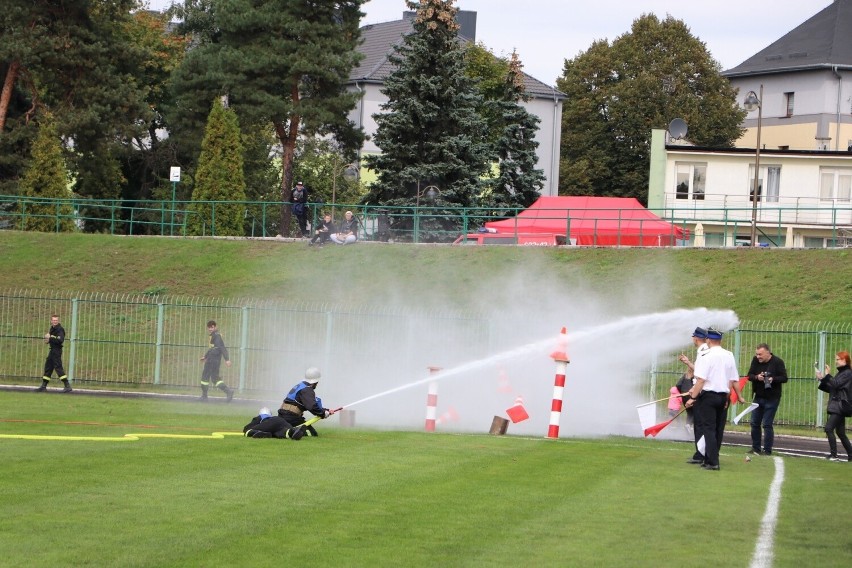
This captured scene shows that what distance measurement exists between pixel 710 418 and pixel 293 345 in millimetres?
19041

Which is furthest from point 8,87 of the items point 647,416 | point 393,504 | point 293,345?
point 393,504

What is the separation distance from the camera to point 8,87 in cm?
5653

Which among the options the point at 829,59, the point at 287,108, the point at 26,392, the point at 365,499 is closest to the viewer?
the point at 365,499

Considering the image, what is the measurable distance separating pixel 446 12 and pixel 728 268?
69.6 feet

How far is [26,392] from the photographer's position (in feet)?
93.1

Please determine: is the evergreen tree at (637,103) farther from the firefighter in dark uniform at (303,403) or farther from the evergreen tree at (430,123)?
the firefighter in dark uniform at (303,403)

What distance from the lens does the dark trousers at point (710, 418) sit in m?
15.2

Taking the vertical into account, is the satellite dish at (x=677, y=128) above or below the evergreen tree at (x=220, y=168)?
above

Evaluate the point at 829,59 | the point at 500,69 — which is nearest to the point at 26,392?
the point at 500,69

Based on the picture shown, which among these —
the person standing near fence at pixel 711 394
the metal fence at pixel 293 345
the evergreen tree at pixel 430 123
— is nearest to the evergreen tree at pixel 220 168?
the evergreen tree at pixel 430 123

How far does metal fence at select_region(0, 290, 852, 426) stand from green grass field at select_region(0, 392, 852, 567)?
Answer: 1284cm

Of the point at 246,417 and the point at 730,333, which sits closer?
the point at 246,417

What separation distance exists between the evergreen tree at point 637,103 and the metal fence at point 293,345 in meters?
51.4

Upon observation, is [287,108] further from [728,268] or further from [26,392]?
[26,392]
